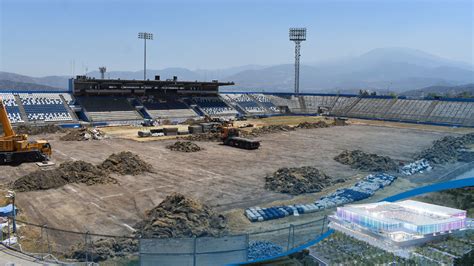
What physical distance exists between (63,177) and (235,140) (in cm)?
1898

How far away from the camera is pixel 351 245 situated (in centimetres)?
1509

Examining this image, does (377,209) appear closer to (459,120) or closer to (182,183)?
(182,183)

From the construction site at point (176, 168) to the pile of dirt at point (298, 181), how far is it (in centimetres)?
8

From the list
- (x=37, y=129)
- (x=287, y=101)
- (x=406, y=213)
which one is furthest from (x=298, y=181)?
(x=287, y=101)

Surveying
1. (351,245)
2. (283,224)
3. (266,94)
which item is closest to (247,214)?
(283,224)

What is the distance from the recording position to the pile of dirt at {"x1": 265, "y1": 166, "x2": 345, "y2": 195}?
23359 millimetres

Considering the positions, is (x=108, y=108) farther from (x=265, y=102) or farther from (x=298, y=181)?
(x=298, y=181)

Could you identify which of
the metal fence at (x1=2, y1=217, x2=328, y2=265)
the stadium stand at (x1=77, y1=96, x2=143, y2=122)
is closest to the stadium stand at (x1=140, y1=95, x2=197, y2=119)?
the stadium stand at (x1=77, y1=96, x2=143, y2=122)

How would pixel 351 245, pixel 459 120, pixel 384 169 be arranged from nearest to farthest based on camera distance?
pixel 351 245 → pixel 384 169 → pixel 459 120

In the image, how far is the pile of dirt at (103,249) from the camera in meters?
13.3

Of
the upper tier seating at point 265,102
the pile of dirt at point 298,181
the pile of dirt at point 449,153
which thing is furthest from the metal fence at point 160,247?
the upper tier seating at point 265,102

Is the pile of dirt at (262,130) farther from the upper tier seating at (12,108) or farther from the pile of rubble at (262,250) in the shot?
the pile of rubble at (262,250)

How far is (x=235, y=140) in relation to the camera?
4006 centimetres

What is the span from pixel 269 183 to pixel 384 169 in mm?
9739
